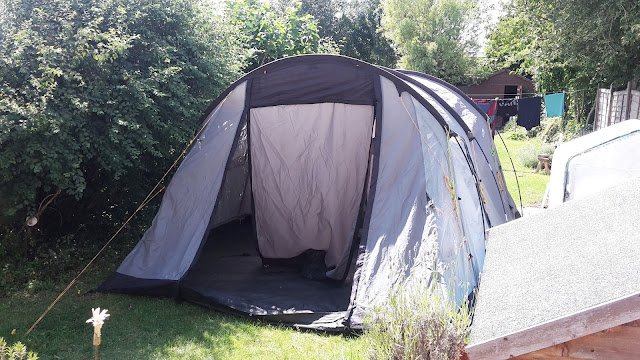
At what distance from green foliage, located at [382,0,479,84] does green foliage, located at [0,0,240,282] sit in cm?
2287

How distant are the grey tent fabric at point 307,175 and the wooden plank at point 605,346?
136 inches

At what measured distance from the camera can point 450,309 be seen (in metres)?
2.25

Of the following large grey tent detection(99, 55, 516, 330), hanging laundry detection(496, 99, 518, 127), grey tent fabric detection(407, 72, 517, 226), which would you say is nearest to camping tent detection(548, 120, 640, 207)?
grey tent fabric detection(407, 72, 517, 226)

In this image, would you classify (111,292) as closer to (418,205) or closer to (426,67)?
(418,205)

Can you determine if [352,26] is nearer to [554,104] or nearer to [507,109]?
[554,104]

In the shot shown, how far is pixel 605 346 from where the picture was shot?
1.61m

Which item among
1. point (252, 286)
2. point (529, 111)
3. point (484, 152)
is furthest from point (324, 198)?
point (529, 111)

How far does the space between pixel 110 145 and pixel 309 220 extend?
6.53ft

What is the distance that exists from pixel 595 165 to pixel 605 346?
4206 mm

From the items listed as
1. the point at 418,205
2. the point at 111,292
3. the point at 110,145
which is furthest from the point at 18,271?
the point at 418,205

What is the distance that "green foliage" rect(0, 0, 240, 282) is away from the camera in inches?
156

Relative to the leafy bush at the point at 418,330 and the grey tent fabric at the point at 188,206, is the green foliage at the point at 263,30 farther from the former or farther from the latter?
the leafy bush at the point at 418,330

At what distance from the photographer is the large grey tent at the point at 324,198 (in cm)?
398

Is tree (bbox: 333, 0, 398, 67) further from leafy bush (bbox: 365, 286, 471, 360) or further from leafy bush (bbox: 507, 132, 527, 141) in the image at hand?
leafy bush (bbox: 365, 286, 471, 360)
